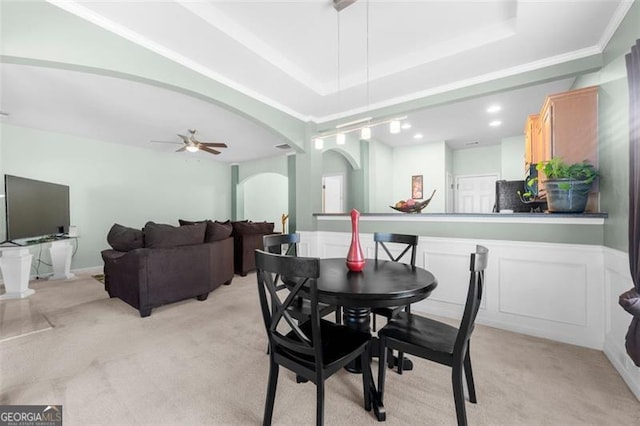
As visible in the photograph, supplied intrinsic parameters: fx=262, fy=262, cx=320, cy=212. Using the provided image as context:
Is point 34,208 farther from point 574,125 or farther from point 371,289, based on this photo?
point 574,125

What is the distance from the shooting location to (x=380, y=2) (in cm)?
207

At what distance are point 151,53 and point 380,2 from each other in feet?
6.61

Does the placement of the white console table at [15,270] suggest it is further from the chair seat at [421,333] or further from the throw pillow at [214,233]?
the chair seat at [421,333]

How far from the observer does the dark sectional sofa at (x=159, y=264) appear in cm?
298

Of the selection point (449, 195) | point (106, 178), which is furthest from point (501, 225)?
point (106, 178)

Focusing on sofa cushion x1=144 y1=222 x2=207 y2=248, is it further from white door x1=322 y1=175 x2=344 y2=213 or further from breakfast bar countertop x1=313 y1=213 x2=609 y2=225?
white door x1=322 y1=175 x2=344 y2=213

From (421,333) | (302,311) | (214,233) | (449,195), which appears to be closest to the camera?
(421,333)

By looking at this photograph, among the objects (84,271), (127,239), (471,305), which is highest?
(127,239)

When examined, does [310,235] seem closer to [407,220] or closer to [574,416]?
[407,220]

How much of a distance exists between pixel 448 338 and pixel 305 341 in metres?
0.82

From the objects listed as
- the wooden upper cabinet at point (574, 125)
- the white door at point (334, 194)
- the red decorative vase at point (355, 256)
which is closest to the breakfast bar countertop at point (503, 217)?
the wooden upper cabinet at point (574, 125)

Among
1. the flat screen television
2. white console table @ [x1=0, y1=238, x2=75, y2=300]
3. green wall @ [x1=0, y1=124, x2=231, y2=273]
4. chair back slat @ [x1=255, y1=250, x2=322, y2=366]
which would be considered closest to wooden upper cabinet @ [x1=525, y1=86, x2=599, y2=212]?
chair back slat @ [x1=255, y1=250, x2=322, y2=366]

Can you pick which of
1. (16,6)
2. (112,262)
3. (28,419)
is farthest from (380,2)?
(112,262)

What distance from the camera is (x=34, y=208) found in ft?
12.5
